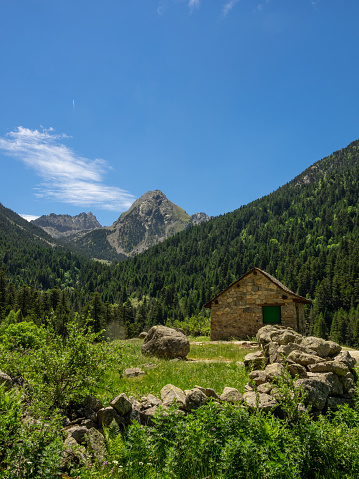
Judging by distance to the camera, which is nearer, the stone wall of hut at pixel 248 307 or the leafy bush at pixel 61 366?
the leafy bush at pixel 61 366

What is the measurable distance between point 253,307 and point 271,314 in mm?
1393

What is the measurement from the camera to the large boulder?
1452cm

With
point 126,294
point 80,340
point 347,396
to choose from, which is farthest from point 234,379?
point 126,294

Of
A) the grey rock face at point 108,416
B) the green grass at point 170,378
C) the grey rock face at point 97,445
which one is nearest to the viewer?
the grey rock face at point 97,445

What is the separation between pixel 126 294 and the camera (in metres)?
172

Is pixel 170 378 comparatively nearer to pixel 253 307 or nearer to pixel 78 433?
pixel 78 433

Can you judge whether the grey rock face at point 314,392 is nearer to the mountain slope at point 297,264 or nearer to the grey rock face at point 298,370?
the grey rock face at point 298,370

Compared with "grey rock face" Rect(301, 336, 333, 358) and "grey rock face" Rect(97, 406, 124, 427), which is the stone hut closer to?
"grey rock face" Rect(301, 336, 333, 358)

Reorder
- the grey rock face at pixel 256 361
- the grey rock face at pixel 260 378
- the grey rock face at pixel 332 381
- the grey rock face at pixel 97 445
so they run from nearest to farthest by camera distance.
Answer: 1. the grey rock face at pixel 97 445
2. the grey rock face at pixel 332 381
3. the grey rock face at pixel 260 378
4. the grey rock face at pixel 256 361

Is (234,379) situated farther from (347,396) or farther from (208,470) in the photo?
(208,470)

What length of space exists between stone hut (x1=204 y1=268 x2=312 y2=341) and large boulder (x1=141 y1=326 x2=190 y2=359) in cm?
949

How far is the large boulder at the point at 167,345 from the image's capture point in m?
14.5

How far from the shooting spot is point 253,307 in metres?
23.5

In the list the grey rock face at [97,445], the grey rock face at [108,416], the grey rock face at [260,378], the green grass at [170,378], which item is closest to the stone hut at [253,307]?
the green grass at [170,378]
